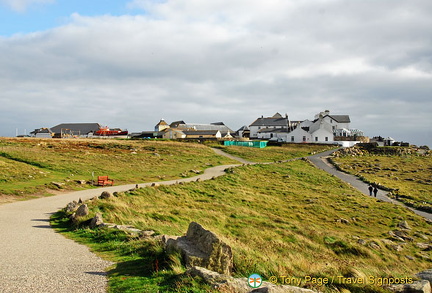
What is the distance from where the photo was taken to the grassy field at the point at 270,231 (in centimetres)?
967

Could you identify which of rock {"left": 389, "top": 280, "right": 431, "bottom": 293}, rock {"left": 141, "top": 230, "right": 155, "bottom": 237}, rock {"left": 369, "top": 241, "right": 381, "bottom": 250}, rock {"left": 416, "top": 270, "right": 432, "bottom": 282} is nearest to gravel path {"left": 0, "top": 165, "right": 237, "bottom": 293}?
rock {"left": 141, "top": 230, "right": 155, "bottom": 237}

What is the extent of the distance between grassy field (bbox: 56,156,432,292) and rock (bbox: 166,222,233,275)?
38 cm

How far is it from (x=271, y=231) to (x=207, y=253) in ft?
43.2

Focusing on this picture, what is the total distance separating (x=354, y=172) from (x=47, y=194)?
5090 cm

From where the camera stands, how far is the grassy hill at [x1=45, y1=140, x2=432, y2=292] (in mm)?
9634

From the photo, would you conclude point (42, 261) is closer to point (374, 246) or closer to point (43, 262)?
point (43, 262)

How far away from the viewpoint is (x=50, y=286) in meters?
8.70

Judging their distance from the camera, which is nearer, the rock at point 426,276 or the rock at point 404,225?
the rock at point 426,276

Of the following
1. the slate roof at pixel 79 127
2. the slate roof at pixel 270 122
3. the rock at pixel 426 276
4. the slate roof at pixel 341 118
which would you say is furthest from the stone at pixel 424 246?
the slate roof at pixel 79 127

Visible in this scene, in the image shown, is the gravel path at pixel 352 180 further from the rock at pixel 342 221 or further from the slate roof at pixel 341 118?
the slate roof at pixel 341 118

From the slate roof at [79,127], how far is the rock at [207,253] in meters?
138

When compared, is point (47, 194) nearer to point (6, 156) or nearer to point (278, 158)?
point (6, 156)

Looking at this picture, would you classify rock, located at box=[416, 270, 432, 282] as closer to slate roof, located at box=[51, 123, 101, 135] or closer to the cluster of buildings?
the cluster of buildings

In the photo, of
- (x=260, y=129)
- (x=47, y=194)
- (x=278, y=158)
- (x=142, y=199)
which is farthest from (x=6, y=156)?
(x=260, y=129)
